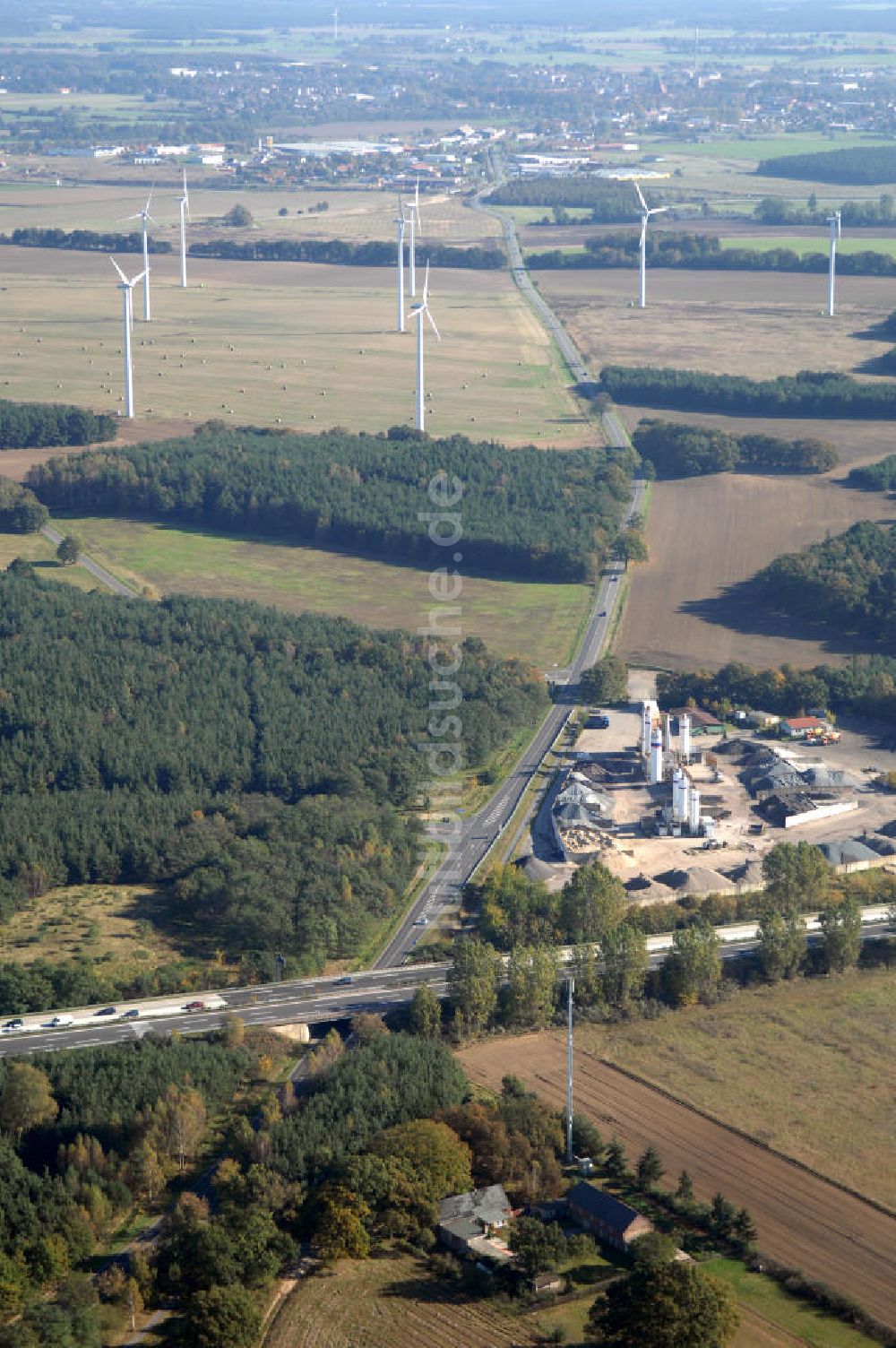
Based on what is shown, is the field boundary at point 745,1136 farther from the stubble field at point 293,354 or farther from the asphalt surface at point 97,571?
the stubble field at point 293,354

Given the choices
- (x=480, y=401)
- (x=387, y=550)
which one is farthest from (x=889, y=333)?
(x=387, y=550)

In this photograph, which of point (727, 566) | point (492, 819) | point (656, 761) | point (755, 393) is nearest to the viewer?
point (492, 819)

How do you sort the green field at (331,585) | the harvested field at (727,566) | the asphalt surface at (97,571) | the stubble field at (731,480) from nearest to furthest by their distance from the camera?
the harvested field at (727,566), the stubble field at (731,480), the green field at (331,585), the asphalt surface at (97,571)

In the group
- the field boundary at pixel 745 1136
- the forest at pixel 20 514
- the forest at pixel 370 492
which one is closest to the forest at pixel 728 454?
the forest at pixel 370 492

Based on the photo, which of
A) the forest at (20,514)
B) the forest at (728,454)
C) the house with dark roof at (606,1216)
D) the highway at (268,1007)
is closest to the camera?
the house with dark roof at (606,1216)

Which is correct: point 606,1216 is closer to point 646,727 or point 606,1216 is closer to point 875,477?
point 646,727

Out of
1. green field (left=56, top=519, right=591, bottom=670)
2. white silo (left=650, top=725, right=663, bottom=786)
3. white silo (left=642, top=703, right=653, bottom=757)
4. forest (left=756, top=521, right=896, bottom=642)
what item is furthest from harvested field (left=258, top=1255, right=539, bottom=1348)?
forest (left=756, top=521, right=896, bottom=642)

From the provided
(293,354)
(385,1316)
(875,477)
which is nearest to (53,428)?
(293,354)
